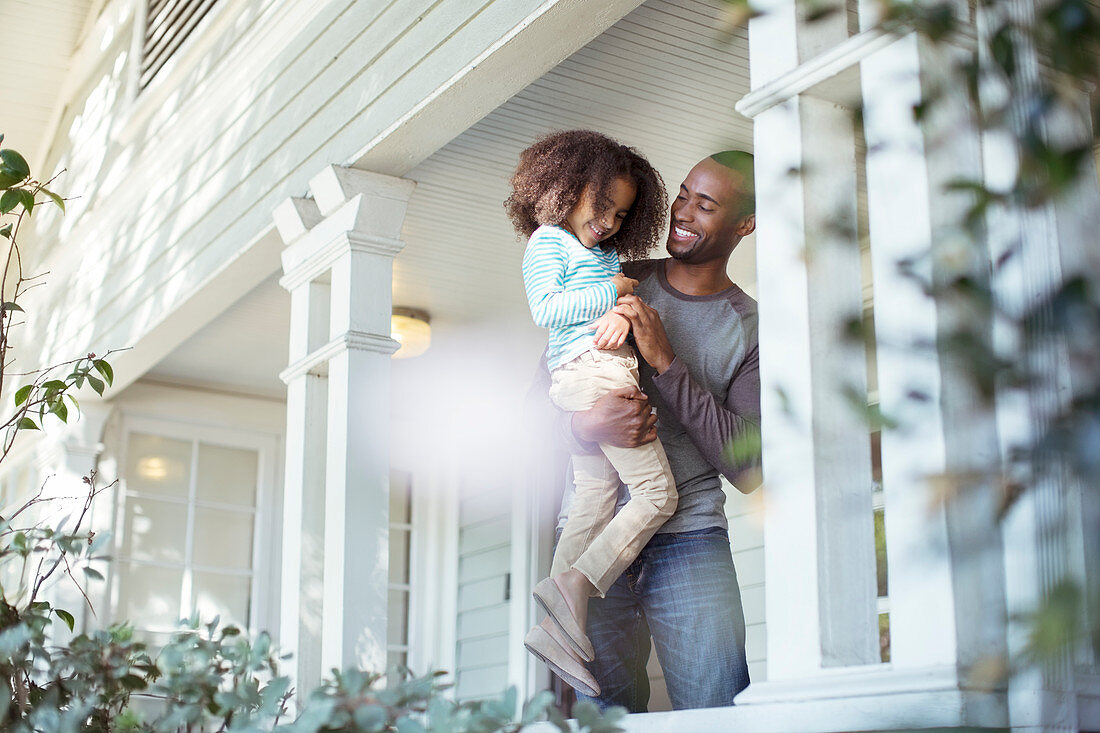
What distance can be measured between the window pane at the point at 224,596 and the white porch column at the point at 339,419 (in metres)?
2.88

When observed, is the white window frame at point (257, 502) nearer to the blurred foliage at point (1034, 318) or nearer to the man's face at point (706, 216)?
the man's face at point (706, 216)

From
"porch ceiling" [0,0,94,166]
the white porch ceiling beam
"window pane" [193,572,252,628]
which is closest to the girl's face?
the white porch ceiling beam

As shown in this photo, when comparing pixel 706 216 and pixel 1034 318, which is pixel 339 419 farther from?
pixel 1034 318

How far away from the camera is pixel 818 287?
6.48ft

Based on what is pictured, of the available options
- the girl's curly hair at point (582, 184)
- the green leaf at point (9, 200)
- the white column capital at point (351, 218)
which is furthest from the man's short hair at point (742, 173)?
the green leaf at point (9, 200)

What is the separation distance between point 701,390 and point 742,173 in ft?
1.68

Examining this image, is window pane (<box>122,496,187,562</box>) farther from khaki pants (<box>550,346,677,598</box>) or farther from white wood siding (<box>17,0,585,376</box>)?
khaki pants (<box>550,346,677,598</box>)

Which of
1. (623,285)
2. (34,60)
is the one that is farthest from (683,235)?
(34,60)

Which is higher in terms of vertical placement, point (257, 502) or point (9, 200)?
point (9, 200)

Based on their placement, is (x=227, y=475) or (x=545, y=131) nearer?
(x=545, y=131)

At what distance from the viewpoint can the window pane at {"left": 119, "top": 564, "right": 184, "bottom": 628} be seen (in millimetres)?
6273

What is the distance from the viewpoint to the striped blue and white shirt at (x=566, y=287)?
8.34 ft

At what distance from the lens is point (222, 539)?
6590 millimetres

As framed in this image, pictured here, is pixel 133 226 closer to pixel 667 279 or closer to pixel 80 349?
pixel 80 349
